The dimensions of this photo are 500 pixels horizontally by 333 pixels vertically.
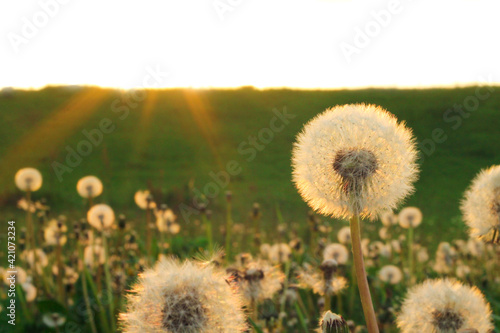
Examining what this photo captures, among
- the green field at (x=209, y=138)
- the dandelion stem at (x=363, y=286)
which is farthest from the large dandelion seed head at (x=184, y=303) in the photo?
the green field at (x=209, y=138)

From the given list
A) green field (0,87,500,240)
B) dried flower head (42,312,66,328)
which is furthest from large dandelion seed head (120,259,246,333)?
green field (0,87,500,240)

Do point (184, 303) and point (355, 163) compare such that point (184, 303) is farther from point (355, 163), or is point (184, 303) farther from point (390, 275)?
point (390, 275)

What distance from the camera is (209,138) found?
23.9 m

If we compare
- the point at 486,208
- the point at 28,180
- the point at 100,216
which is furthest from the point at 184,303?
the point at 28,180

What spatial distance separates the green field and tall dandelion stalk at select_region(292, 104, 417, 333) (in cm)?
1116

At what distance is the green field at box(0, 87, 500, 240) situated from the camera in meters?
15.9

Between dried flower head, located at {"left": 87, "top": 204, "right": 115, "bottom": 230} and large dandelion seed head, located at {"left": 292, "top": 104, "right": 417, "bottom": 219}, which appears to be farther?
dried flower head, located at {"left": 87, "top": 204, "right": 115, "bottom": 230}

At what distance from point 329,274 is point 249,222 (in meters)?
7.46

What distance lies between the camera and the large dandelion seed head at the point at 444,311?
1649 millimetres

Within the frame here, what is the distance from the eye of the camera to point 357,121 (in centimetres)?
154

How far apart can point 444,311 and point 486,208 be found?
1.74 ft

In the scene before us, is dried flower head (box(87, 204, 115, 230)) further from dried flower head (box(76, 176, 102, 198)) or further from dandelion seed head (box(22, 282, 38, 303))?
dandelion seed head (box(22, 282, 38, 303))

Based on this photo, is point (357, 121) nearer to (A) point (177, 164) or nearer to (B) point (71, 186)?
(B) point (71, 186)

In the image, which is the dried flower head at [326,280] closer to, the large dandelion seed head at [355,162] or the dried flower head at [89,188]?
the large dandelion seed head at [355,162]
